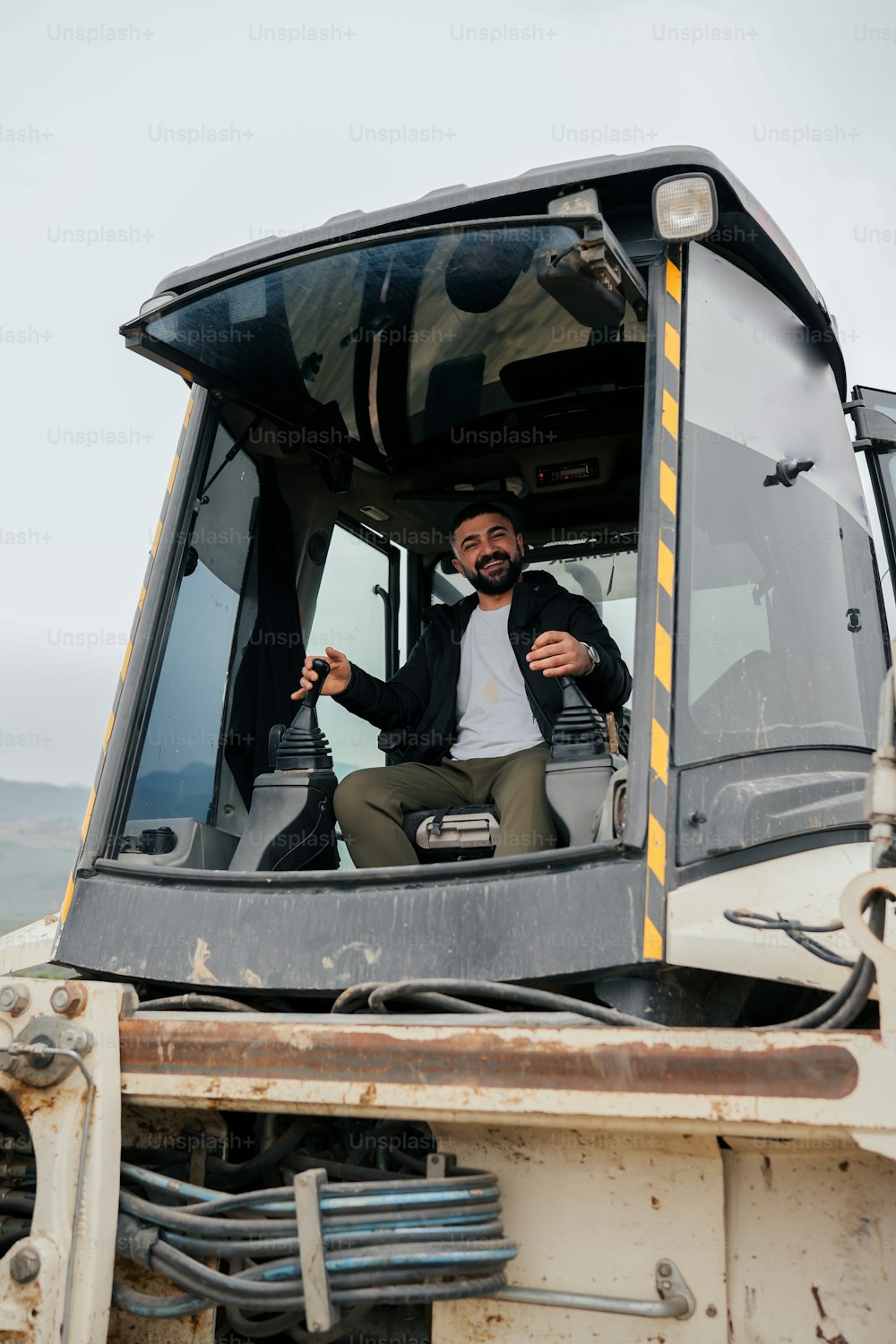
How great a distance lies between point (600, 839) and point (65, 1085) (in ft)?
3.84

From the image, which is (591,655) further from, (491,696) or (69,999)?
(69,999)

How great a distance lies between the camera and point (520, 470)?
475 cm

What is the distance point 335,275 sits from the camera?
3109 millimetres

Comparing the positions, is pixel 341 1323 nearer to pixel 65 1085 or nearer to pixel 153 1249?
pixel 153 1249

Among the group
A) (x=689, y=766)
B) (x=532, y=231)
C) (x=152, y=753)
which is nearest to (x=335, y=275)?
(x=532, y=231)

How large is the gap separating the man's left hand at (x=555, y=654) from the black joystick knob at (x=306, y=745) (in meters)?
0.65

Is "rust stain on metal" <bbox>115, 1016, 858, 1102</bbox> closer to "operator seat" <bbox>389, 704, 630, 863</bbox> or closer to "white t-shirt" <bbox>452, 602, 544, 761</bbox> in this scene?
"operator seat" <bbox>389, 704, 630, 863</bbox>

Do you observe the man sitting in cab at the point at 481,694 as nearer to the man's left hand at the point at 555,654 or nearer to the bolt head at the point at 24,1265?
the man's left hand at the point at 555,654

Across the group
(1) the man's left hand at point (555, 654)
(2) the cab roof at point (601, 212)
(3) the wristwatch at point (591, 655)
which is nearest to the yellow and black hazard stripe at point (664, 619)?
(2) the cab roof at point (601, 212)

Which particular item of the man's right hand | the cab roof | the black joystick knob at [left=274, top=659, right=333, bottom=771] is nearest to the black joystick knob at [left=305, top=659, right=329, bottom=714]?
the black joystick knob at [left=274, top=659, right=333, bottom=771]

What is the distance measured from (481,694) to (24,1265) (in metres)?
2.36

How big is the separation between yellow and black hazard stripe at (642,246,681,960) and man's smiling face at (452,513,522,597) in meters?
1.57

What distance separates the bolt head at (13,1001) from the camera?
7.02 ft

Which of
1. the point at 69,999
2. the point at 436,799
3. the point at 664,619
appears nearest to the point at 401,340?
the point at 436,799
